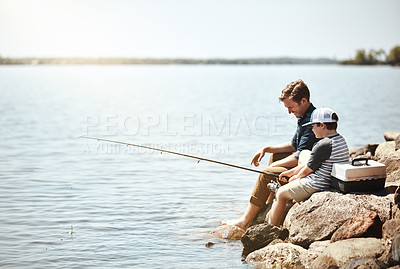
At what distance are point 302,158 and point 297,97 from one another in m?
0.75

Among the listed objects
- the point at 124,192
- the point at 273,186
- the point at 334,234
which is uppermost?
the point at 273,186

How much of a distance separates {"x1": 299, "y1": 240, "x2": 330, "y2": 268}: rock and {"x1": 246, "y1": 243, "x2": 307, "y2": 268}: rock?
7 cm

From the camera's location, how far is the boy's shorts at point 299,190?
20.2 feet

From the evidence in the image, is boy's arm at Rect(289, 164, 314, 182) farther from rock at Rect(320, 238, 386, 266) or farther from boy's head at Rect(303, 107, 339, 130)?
rock at Rect(320, 238, 386, 266)

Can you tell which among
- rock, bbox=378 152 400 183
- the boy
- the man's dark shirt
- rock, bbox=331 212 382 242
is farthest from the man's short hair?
rock, bbox=331 212 382 242

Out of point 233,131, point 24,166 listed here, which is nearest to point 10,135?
point 24,166

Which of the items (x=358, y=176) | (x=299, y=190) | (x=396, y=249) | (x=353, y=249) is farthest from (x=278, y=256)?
(x=396, y=249)

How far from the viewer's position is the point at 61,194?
9570mm

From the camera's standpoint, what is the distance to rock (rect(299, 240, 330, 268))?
5707 mm

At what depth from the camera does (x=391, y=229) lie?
545cm

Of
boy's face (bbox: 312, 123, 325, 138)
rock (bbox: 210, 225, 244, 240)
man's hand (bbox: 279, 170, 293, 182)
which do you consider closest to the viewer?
boy's face (bbox: 312, 123, 325, 138)
